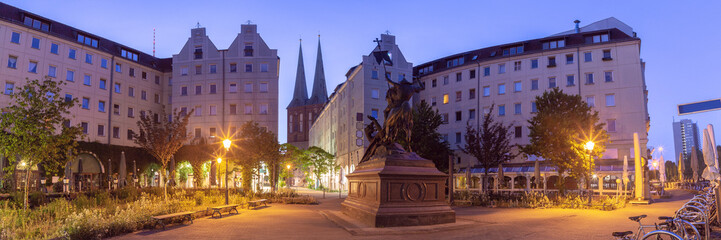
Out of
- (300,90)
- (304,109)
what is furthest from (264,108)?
(300,90)

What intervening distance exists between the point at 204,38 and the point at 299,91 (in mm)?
78825

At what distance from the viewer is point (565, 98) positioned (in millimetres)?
37656

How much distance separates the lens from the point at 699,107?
7.61m

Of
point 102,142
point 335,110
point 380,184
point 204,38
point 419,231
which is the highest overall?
point 204,38

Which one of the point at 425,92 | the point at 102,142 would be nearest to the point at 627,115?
the point at 425,92

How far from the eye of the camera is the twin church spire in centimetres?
13162

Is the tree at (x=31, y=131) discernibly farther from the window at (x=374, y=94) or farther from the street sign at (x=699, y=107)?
the window at (x=374, y=94)

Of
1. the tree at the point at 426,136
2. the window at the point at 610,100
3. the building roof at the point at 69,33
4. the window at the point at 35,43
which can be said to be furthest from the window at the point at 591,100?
the window at the point at 35,43

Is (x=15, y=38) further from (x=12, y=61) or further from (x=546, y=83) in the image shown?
(x=546, y=83)

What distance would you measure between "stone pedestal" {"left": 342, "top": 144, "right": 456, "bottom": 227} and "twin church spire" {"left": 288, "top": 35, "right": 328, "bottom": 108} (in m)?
115

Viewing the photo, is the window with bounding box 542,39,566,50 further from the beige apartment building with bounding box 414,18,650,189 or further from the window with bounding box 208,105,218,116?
the window with bounding box 208,105,218,116

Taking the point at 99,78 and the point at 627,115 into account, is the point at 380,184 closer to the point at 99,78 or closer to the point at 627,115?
the point at 627,115

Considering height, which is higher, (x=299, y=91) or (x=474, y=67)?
(x=299, y=91)

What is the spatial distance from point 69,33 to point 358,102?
108 ft
